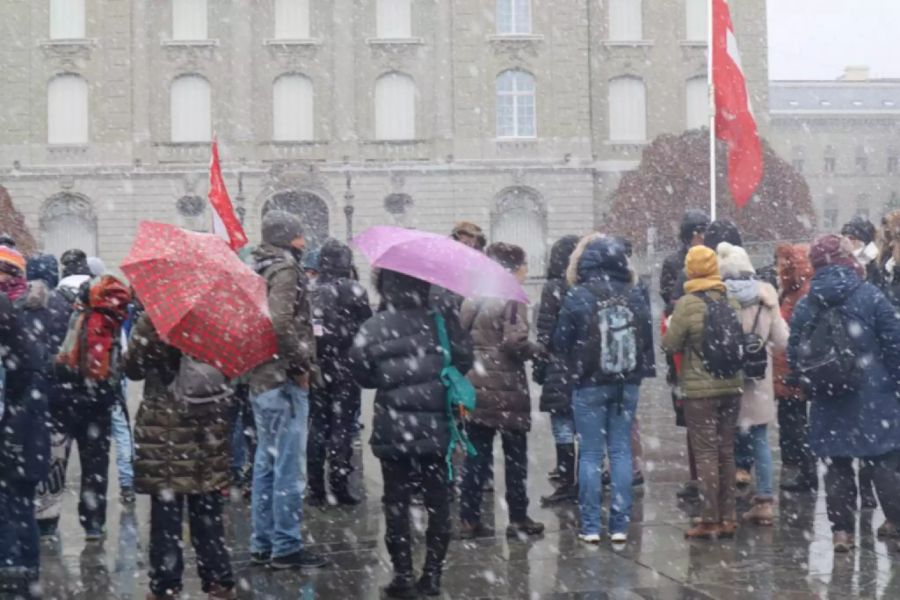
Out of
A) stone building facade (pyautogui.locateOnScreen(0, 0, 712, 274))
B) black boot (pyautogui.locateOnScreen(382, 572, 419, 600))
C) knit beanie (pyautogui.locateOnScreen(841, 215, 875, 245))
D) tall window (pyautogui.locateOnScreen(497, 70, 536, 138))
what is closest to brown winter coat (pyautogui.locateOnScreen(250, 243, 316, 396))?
black boot (pyautogui.locateOnScreen(382, 572, 419, 600))

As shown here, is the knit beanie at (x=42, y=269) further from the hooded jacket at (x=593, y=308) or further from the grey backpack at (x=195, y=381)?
the hooded jacket at (x=593, y=308)

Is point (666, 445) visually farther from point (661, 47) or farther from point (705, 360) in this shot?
point (661, 47)

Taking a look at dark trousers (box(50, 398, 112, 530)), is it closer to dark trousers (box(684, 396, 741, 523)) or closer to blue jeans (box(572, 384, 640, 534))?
blue jeans (box(572, 384, 640, 534))

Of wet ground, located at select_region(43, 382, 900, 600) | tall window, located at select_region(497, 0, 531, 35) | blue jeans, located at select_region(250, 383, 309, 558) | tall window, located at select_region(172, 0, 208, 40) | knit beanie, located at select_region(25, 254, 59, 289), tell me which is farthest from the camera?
tall window, located at select_region(497, 0, 531, 35)

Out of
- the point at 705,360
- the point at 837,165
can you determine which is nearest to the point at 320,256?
the point at 705,360

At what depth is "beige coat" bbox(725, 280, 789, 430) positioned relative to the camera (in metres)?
8.85

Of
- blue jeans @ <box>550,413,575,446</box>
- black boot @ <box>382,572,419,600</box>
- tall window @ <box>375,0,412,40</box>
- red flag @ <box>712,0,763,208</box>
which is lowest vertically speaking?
black boot @ <box>382,572,419,600</box>

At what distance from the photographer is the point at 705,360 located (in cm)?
820

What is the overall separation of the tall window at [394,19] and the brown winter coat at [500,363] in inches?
1568

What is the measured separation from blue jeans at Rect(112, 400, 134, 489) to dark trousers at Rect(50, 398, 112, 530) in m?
1.18

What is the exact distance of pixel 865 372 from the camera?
7.93 metres

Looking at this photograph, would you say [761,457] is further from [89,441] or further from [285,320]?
[89,441]

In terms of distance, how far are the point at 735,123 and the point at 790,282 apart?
15.2 ft

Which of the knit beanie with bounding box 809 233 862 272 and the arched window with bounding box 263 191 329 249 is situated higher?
the arched window with bounding box 263 191 329 249
